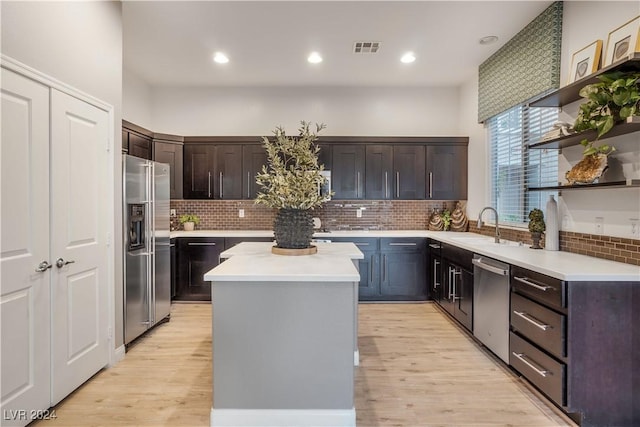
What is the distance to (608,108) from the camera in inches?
88.9

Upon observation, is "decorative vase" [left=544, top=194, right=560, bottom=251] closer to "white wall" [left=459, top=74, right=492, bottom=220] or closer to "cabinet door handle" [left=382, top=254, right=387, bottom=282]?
"white wall" [left=459, top=74, right=492, bottom=220]

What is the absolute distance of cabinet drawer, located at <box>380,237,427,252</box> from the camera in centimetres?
476

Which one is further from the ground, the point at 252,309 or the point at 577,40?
the point at 577,40

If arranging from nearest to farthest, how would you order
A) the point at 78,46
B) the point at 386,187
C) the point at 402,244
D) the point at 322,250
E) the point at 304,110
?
the point at 78,46, the point at 322,250, the point at 402,244, the point at 386,187, the point at 304,110

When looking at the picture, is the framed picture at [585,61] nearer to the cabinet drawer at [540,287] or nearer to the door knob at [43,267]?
the cabinet drawer at [540,287]

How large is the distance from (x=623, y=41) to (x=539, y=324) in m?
1.96

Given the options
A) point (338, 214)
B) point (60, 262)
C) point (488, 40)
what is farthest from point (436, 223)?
point (60, 262)

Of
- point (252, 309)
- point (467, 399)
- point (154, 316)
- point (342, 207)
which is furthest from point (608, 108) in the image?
point (154, 316)

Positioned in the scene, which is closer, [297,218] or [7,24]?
[7,24]

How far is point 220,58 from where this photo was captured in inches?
165

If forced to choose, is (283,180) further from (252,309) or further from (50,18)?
(50,18)

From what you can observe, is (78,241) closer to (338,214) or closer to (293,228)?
(293,228)

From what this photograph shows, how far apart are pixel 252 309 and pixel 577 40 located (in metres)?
3.23

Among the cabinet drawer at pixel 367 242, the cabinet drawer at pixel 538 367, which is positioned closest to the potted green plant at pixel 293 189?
the cabinet drawer at pixel 538 367
